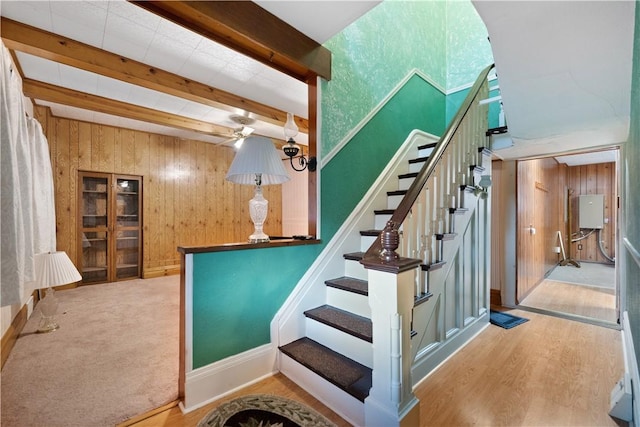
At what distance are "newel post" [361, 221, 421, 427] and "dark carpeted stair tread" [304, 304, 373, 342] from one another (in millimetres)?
292

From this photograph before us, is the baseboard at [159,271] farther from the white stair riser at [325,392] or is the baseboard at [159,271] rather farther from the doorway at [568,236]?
the doorway at [568,236]

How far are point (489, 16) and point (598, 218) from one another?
7229mm

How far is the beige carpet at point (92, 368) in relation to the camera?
1.49 m

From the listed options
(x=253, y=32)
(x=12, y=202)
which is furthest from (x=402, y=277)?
(x=12, y=202)

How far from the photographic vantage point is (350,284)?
206 cm

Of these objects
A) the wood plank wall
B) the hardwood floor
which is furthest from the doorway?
the wood plank wall

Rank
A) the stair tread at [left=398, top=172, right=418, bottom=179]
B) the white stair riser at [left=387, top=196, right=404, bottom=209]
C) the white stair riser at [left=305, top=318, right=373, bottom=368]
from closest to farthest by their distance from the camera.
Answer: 1. the white stair riser at [left=305, top=318, right=373, bottom=368]
2. the white stair riser at [left=387, top=196, right=404, bottom=209]
3. the stair tread at [left=398, top=172, right=418, bottom=179]

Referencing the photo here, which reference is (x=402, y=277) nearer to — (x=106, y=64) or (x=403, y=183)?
(x=403, y=183)

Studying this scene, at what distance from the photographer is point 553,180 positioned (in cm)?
533

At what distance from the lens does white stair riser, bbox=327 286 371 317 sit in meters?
1.91

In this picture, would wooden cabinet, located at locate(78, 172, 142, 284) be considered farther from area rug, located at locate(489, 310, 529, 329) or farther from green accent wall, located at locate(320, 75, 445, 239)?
area rug, located at locate(489, 310, 529, 329)

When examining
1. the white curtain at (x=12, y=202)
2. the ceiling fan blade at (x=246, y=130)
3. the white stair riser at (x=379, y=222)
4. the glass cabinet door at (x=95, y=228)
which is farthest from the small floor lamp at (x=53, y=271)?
the ceiling fan blade at (x=246, y=130)

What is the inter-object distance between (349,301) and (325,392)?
0.61 m

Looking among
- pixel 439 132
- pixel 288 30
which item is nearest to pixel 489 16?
pixel 288 30
